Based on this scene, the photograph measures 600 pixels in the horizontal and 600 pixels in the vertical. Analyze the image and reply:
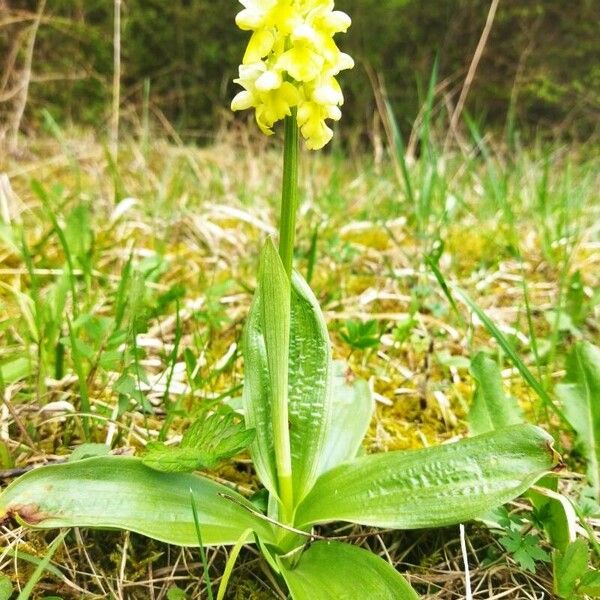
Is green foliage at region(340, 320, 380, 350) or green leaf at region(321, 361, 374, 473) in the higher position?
green foliage at region(340, 320, 380, 350)

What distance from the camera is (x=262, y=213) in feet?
9.30

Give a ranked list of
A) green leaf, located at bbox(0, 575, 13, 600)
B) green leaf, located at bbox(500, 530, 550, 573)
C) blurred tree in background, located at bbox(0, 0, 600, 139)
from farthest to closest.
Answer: blurred tree in background, located at bbox(0, 0, 600, 139)
green leaf, located at bbox(500, 530, 550, 573)
green leaf, located at bbox(0, 575, 13, 600)

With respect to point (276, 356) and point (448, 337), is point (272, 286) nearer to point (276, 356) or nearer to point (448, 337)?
point (276, 356)

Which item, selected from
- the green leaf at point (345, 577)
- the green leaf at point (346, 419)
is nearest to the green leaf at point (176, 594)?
the green leaf at point (345, 577)

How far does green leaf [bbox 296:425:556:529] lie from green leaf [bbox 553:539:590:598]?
134 mm

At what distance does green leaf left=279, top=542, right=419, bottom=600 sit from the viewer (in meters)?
0.90

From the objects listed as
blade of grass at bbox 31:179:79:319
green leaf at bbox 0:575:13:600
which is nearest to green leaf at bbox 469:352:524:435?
green leaf at bbox 0:575:13:600

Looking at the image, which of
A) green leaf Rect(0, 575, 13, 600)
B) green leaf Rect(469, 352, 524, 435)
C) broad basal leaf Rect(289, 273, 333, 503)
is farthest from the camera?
green leaf Rect(469, 352, 524, 435)

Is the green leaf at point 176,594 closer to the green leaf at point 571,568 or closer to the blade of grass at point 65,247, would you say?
the green leaf at point 571,568

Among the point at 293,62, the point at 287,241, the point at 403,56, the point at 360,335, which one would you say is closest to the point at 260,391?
the point at 287,241

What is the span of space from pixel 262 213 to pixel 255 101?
1892 millimetres

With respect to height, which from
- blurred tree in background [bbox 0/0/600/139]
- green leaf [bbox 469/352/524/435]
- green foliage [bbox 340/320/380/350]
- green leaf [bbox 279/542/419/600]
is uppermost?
blurred tree in background [bbox 0/0/600/139]

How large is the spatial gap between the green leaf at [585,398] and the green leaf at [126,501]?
687 millimetres

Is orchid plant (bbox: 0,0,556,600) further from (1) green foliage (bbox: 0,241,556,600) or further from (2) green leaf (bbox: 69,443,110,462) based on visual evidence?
(2) green leaf (bbox: 69,443,110,462)
